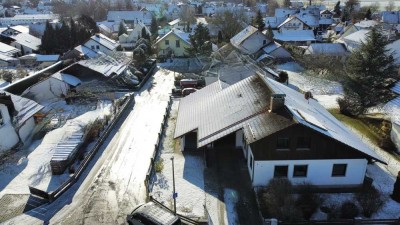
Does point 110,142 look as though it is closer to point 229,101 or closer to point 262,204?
point 229,101

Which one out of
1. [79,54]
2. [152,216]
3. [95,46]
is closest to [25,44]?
[95,46]

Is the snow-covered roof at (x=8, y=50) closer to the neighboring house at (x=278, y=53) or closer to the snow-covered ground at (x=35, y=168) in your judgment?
the snow-covered ground at (x=35, y=168)

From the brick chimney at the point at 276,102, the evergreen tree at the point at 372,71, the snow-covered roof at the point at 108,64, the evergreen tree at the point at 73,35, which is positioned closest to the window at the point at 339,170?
the brick chimney at the point at 276,102

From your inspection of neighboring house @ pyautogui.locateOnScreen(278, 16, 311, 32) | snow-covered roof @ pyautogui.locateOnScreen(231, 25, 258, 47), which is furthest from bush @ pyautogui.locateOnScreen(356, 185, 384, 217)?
neighboring house @ pyautogui.locateOnScreen(278, 16, 311, 32)

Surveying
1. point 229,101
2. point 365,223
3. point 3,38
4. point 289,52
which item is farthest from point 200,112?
point 3,38

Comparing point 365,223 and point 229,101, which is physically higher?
point 229,101

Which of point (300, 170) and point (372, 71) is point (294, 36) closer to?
point (372, 71)
